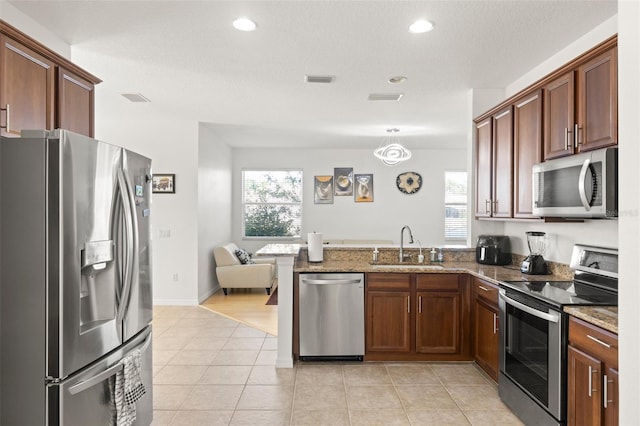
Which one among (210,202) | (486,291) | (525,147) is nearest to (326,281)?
(486,291)

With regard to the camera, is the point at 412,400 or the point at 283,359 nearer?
the point at 412,400

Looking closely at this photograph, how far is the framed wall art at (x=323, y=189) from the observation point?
8312 mm

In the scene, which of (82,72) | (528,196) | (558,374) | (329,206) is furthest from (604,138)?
(329,206)

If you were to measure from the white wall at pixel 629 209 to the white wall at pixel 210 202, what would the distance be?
219 inches

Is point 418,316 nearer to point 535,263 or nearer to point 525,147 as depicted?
point 535,263

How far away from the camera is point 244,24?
2.73m

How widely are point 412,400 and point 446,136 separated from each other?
5094 millimetres

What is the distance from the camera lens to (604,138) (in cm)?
230

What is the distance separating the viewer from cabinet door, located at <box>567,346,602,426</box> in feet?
6.29

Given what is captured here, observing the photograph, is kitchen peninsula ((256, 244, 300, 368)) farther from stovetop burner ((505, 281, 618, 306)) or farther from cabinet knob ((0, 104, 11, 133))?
cabinet knob ((0, 104, 11, 133))

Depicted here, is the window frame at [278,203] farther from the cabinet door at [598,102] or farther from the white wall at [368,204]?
the cabinet door at [598,102]

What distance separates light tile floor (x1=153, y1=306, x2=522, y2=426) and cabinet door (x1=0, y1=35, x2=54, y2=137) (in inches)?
78.7

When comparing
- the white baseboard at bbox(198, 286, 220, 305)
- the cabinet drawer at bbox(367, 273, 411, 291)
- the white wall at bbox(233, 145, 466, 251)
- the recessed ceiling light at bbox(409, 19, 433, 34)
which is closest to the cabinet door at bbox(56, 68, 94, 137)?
the recessed ceiling light at bbox(409, 19, 433, 34)

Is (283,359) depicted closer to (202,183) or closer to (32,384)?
(32,384)
